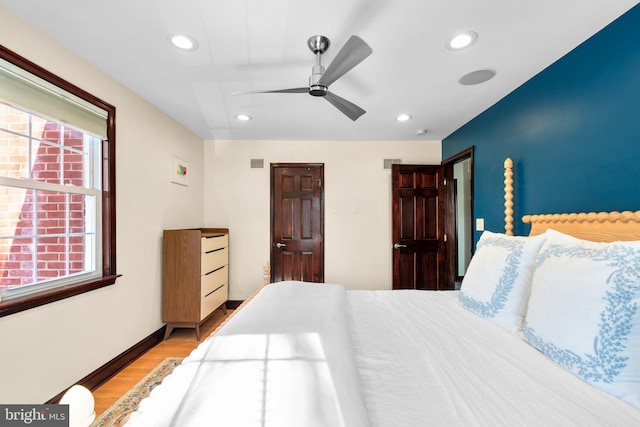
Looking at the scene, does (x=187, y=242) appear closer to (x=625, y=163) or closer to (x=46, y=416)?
(x=46, y=416)

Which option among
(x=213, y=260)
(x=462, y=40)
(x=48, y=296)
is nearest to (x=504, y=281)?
(x=462, y=40)

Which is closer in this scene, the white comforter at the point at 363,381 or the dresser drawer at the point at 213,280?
the white comforter at the point at 363,381

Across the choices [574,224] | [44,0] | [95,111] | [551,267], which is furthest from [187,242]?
[574,224]

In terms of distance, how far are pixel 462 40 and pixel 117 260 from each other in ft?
10.1

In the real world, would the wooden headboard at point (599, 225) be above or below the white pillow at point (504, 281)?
above

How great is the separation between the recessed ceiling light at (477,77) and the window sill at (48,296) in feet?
10.7

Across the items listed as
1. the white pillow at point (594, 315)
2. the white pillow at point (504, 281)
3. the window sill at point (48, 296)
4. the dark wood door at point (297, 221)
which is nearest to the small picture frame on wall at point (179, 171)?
the dark wood door at point (297, 221)

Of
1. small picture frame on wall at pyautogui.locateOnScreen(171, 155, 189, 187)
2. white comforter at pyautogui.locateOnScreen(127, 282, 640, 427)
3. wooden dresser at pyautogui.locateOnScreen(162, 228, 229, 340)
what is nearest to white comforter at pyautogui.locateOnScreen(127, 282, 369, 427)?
white comforter at pyautogui.locateOnScreen(127, 282, 640, 427)

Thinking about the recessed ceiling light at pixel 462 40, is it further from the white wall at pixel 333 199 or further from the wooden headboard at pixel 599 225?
the white wall at pixel 333 199

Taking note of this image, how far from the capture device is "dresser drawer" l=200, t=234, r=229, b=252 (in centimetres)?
306

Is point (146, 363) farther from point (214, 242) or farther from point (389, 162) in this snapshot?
point (389, 162)

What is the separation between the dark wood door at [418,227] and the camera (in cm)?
389

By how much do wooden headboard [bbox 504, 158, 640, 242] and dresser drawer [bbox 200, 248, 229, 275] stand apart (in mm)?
3048

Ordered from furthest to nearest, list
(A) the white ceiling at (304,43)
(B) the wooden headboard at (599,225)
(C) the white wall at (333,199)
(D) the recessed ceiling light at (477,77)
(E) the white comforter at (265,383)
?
(C) the white wall at (333,199), (D) the recessed ceiling light at (477,77), (A) the white ceiling at (304,43), (B) the wooden headboard at (599,225), (E) the white comforter at (265,383)
